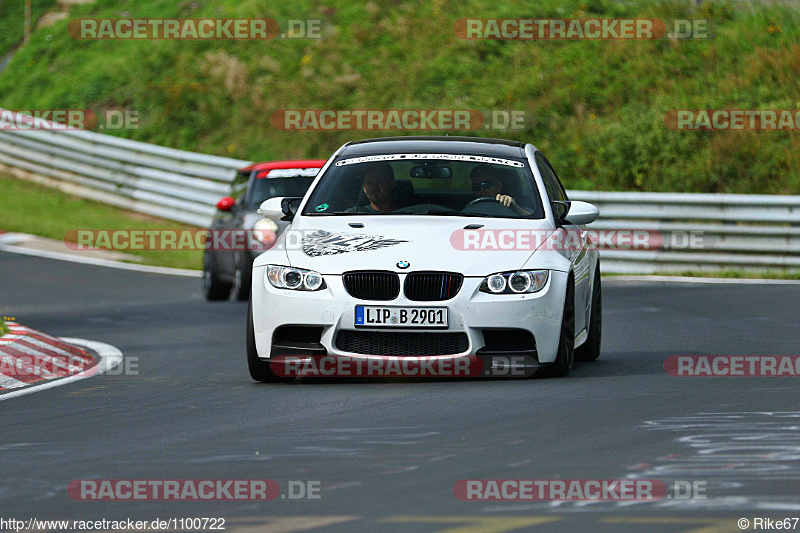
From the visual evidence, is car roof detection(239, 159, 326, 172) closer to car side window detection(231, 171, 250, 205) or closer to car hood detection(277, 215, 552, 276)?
car side window detection(231, 171, 250, 205)

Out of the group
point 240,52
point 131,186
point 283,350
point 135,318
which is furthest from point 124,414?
point 240,52

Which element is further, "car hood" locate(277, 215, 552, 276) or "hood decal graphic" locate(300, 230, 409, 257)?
"hood decal graphic" locate(300, 230, 409, 257)

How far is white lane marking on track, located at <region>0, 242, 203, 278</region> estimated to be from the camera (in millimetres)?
20859

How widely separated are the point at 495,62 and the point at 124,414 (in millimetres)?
21013

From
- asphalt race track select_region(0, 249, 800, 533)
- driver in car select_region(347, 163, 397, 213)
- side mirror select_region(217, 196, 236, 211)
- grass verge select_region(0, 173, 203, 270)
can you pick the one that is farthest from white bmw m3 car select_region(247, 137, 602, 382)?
grass verge select_region(0, 173, 203, 270)

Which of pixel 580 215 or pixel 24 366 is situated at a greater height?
pixel 580 215

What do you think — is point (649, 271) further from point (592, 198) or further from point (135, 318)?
point (135, 318)

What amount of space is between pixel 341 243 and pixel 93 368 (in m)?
2.68

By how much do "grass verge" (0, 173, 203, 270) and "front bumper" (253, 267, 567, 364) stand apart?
1336 centimetres

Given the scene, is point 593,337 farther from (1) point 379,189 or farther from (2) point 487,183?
(1) point 379,189

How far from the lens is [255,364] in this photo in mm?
9453

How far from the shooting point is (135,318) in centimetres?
1505

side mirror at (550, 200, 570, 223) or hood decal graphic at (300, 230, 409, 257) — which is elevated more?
side mirror at (550, 200, 570, 223)

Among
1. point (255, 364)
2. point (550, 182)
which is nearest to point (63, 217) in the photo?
point (550, 182)
